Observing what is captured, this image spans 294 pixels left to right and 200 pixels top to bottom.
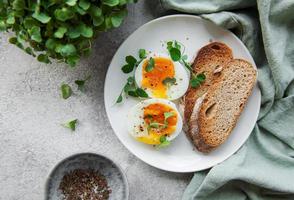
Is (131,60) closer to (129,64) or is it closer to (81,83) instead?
(129,64)

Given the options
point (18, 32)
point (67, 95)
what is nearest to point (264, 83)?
point (67, 95)

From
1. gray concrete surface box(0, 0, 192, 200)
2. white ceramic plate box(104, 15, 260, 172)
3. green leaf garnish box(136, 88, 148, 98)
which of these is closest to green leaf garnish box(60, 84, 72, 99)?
gray concrete surface box(0, 0, 192, 200)

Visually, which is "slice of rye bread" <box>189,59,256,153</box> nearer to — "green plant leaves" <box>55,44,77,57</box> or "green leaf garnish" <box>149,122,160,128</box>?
"green leaf garnish" <box>149,122,160,128</box>

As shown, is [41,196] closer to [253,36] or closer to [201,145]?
[201,145]

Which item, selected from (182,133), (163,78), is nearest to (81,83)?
(163,78)

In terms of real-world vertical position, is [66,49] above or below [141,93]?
above

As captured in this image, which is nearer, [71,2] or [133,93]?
[71,2]

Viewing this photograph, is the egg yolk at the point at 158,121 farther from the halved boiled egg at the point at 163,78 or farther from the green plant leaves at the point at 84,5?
the green plant leaves at the point at 84,5
